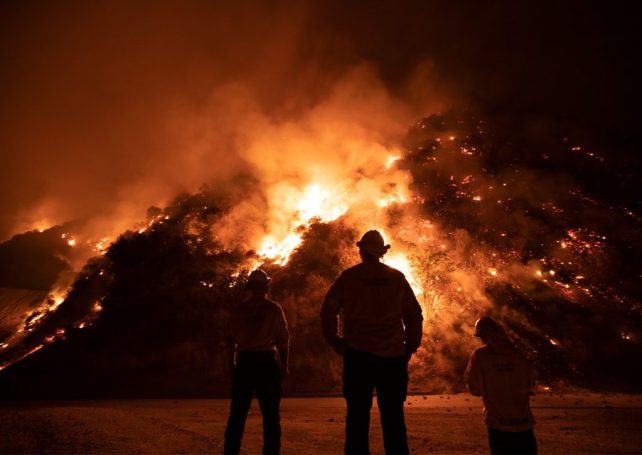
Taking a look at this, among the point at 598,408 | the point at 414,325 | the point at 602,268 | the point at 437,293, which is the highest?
the point at 602,268

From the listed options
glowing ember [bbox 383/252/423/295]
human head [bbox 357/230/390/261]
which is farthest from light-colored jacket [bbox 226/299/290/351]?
glowing ember [bbox 383/252/423/295]

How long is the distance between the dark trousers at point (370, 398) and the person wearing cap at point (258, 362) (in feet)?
4.27

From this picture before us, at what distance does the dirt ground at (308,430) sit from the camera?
681 cm

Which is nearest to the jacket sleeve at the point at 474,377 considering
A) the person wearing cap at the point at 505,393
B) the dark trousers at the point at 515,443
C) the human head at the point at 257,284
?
the person wearing cap at the point at 505,393

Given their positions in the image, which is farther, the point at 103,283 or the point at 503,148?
the point at 503,148

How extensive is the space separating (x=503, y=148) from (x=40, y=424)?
1635 inches

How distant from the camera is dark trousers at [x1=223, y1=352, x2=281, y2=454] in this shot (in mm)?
4766

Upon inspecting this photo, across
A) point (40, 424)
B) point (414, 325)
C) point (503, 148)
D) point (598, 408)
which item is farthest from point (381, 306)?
point (503, 148)

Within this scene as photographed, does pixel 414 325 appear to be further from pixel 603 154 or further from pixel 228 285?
pixel 603 154

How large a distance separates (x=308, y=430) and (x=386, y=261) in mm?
16172

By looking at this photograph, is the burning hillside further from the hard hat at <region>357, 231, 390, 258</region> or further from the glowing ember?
the hard hat at <region>357, 231, 390, 258</region>

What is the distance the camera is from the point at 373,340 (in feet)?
12.6

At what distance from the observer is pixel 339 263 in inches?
976

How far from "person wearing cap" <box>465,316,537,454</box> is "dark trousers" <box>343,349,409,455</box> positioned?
1164 millimetres
